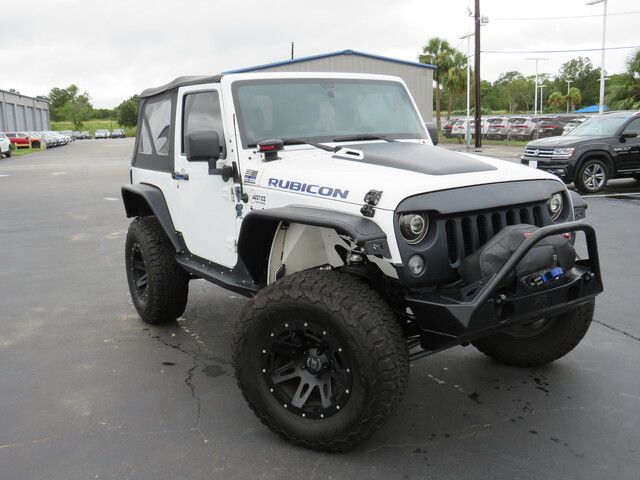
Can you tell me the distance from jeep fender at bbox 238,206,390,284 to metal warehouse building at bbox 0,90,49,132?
63.6 m

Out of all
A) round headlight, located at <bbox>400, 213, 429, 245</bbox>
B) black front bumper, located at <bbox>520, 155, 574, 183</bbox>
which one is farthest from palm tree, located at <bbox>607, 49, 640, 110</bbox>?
round headlight, located at <bbox>400, 213, 429, 245</bbox>

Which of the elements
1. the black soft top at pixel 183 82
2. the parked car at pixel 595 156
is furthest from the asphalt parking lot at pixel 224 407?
the parked car at pixel 595 156

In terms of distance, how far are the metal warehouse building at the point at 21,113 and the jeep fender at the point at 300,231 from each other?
63.6m

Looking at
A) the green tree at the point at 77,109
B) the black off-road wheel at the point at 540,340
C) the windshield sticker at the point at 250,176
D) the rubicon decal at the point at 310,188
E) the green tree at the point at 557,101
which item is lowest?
the black off-road wheel at the point at 540,340

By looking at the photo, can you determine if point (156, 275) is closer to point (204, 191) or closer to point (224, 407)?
point (204, 191)

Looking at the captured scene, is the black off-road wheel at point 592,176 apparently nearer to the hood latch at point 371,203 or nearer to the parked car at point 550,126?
the hood latch at point 371,203

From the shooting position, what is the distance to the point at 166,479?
3.04 metres

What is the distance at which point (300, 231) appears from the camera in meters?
3.61

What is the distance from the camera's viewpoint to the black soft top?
4.25 metres

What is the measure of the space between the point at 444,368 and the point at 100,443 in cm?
223

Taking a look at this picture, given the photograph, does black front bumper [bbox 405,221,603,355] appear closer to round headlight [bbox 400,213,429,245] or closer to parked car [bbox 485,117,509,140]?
round headlight [bbox 400,213,429,245]

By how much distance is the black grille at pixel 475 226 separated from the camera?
315 centimetres

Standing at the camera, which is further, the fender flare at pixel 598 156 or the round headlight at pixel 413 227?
the fender flare at pixel 598 156

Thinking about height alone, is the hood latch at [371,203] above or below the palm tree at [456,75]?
below
